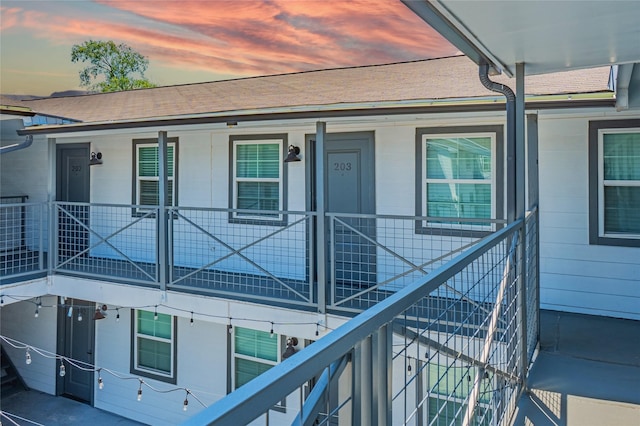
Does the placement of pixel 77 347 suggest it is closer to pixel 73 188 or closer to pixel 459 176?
pixel 73 188

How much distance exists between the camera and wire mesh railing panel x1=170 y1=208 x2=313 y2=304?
22.6 feet

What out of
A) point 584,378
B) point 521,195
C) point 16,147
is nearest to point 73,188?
point 16,147

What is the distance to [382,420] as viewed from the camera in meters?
1.12

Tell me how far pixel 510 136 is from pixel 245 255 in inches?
206

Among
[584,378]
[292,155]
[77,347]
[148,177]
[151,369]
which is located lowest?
[151,369]

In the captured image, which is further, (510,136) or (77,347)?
(77,347)

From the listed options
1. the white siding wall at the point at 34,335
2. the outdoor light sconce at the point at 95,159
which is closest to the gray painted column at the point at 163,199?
the outdoor light sconce at the point at 95,159

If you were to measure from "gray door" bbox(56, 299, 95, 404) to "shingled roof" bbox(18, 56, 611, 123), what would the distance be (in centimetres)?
374

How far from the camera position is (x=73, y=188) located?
9.77 metres

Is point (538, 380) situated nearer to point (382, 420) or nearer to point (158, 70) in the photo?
point (382, 420)

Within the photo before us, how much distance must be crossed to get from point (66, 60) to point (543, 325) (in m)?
25.9

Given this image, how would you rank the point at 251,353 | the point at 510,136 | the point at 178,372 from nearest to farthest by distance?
the point at 510,136 → the point at 251,353 → the point at 178,372

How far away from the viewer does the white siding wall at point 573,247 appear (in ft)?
18.3

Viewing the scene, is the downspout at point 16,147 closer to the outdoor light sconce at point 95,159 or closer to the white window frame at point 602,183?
the outdoor light sconce at point 95,159
